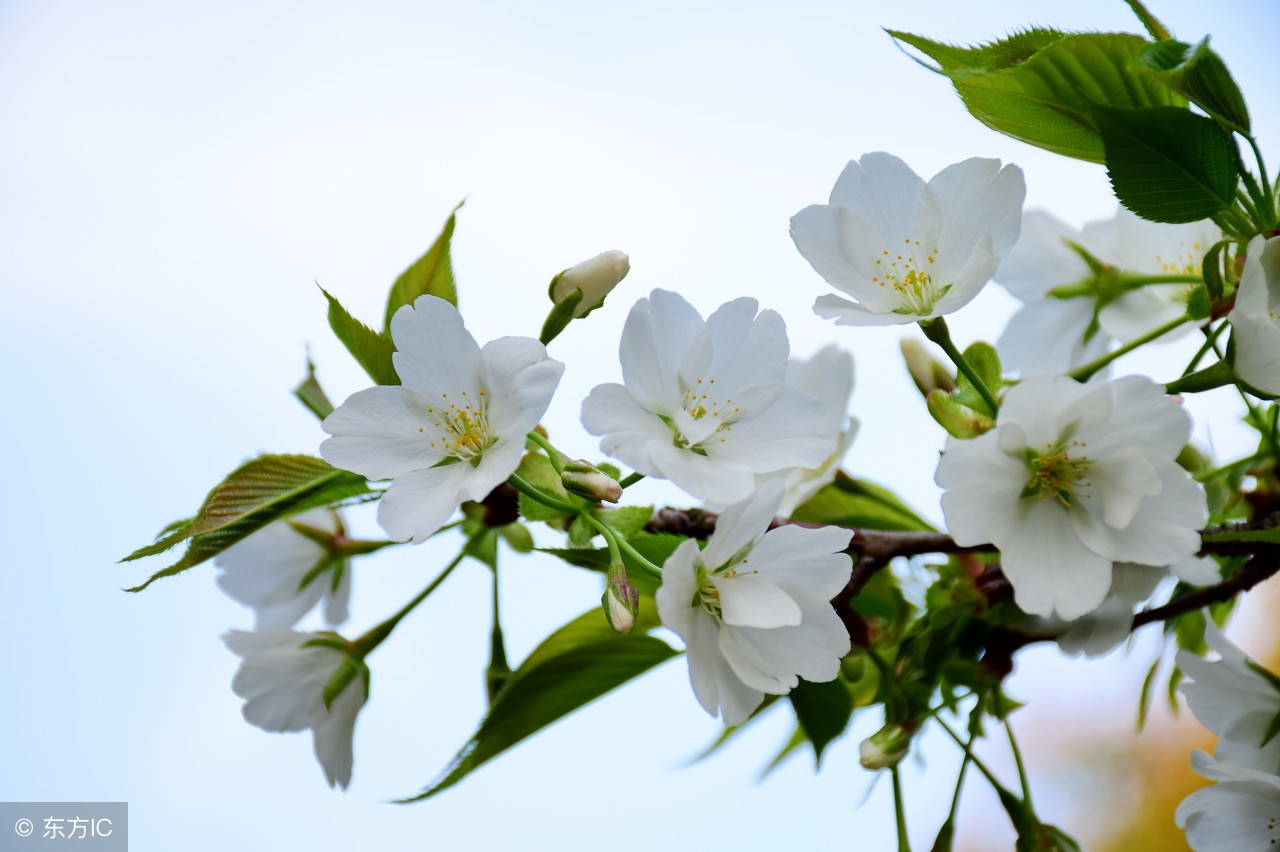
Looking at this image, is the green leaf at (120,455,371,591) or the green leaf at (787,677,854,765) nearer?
the green leaf at (120,455,371,591)

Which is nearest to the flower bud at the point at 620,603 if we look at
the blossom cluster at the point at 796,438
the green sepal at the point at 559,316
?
the blossom cluster at the point at 796,438

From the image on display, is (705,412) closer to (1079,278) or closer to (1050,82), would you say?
(1050,82)

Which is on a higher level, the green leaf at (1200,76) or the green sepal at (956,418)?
the green leaf at (1200,76)

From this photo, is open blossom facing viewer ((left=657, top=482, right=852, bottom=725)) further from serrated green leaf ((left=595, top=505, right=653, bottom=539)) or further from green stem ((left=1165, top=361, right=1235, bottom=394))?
green stem ((left=1165, top=361, right=1235, bottom=394))

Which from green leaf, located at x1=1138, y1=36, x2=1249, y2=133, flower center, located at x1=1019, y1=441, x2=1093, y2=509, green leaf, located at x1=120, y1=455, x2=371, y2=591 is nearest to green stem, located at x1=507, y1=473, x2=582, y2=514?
green leaf, located at x1=120, y1=455, x2=371, y2=591

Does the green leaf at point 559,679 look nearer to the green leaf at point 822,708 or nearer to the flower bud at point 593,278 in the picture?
the green leaf at point 822,708

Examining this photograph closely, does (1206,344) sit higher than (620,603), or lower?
higher

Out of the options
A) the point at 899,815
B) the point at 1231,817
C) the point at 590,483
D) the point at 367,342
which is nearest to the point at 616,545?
the point at 590,483
